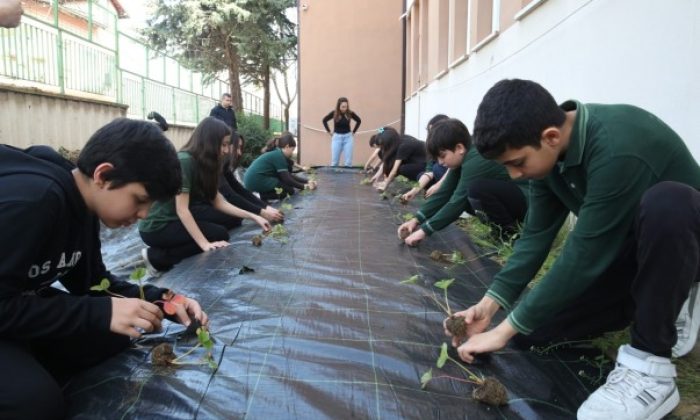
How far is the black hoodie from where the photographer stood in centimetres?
132

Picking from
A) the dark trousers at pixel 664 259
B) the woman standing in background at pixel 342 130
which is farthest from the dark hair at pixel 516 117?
the woman standing in background at pixel 342 130

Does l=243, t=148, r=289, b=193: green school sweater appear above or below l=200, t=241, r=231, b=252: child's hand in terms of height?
above

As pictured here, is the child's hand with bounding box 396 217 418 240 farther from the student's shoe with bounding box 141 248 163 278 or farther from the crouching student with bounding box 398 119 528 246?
the student's shoe with bounding box 141 248 163 278

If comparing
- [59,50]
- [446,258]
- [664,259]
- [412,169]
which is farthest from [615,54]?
[59,50]

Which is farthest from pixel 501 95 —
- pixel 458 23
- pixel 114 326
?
pixel 458 23

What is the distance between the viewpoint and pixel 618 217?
4.75 ft

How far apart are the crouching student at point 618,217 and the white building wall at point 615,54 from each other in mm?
710

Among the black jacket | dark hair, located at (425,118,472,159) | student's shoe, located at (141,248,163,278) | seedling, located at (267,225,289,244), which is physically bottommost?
student's shoe, located at (141,248,163,278)

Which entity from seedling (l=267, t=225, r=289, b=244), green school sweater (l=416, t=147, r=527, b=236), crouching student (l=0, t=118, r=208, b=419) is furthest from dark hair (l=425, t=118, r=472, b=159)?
crouching student (l=0, t=118, r=208, b=419)

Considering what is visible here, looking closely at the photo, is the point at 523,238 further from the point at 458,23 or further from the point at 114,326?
the point at 458,23

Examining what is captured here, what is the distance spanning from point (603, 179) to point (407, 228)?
212 cm

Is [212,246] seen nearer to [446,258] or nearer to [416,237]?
[416,237]

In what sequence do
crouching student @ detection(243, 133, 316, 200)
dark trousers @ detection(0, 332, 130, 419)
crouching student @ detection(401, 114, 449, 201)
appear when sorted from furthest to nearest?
1. crouching student @ detection(243, 133, 316, 200)
2. crouching student @ detection(401, 114, 449, 201)
3. dark trousers @ detection(0, 332, 130, 419)

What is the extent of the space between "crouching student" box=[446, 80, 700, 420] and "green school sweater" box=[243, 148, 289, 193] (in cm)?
474
